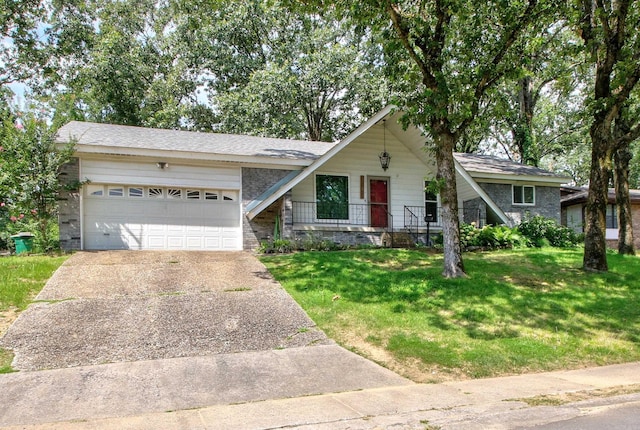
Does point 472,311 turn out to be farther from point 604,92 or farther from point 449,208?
point 604,92

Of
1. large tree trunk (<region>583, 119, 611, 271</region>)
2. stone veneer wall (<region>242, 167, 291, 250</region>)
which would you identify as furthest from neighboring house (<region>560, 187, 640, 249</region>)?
stone veneer wall (<region>242, 167, 291, 250</region>)

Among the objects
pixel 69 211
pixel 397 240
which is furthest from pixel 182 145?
pixel 397 240

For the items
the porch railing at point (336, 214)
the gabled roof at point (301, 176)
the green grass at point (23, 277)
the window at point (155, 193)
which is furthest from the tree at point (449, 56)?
the green grass at point (23, 277)

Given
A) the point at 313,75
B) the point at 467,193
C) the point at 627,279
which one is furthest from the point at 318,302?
the point at 313,75

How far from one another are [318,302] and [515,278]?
488 centimetres

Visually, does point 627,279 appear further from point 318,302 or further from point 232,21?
point 232,21

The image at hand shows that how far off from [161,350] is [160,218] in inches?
355

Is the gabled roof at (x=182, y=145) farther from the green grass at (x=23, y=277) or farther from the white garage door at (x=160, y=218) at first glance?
the green grass at (x=23, y=277)

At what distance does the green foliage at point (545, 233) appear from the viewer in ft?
54.7

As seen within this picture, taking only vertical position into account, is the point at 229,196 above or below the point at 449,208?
above

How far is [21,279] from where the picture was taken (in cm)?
949

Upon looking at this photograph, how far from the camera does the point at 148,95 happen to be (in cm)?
2525

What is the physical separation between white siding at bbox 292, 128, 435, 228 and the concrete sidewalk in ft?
37.1

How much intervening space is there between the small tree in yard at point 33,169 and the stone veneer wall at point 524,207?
49.1ft
